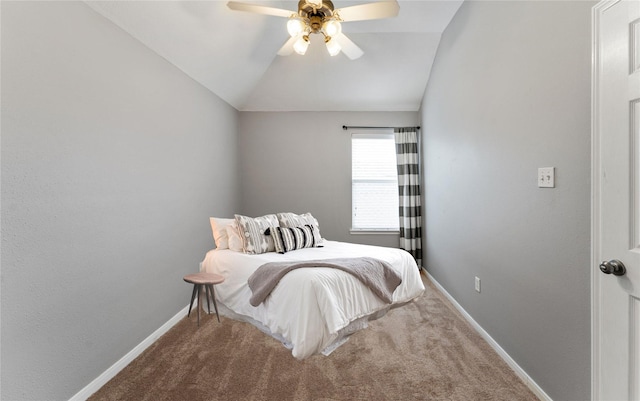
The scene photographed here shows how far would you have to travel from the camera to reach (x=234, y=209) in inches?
161

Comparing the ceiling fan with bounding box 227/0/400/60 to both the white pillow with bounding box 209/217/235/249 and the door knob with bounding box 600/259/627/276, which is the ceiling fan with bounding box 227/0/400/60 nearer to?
the white pillow with bounding box 209/217/235/249

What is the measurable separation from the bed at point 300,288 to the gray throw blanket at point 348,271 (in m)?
0.04

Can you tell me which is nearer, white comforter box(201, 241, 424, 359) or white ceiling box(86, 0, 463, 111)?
white comforter box(201, 241, 424, 359)

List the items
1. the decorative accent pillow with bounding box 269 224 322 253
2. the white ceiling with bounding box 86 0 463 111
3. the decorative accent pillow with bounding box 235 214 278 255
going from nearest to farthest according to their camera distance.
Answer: the white ceiling with bounding box 86 0 463 111 < the decorative accent pillow with bounding box 235 214 278 255 < the decorative accent pillow with bounding box 269 224 322 253

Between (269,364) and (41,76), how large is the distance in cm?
203

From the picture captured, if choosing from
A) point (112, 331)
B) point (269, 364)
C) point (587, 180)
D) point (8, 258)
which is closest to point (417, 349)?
point (269, 364)

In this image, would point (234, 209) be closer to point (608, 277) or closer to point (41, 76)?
point (41, 76)

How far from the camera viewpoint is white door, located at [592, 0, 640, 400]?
1123 mm

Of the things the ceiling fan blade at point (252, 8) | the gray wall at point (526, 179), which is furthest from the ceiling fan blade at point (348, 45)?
the gray wall at point (526, 179)

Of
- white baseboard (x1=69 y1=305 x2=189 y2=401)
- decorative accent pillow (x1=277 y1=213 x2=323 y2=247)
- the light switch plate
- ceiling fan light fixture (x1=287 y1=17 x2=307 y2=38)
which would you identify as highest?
ceiling fan light fixture (x1=287 y1=17 x2=307 y2=38)

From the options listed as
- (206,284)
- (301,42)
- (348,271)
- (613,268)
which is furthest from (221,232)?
(613,268)

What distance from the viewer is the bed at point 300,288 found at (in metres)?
1.77

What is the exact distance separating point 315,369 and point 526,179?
5.72ft

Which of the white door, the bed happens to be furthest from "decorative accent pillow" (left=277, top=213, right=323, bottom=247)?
the white door
